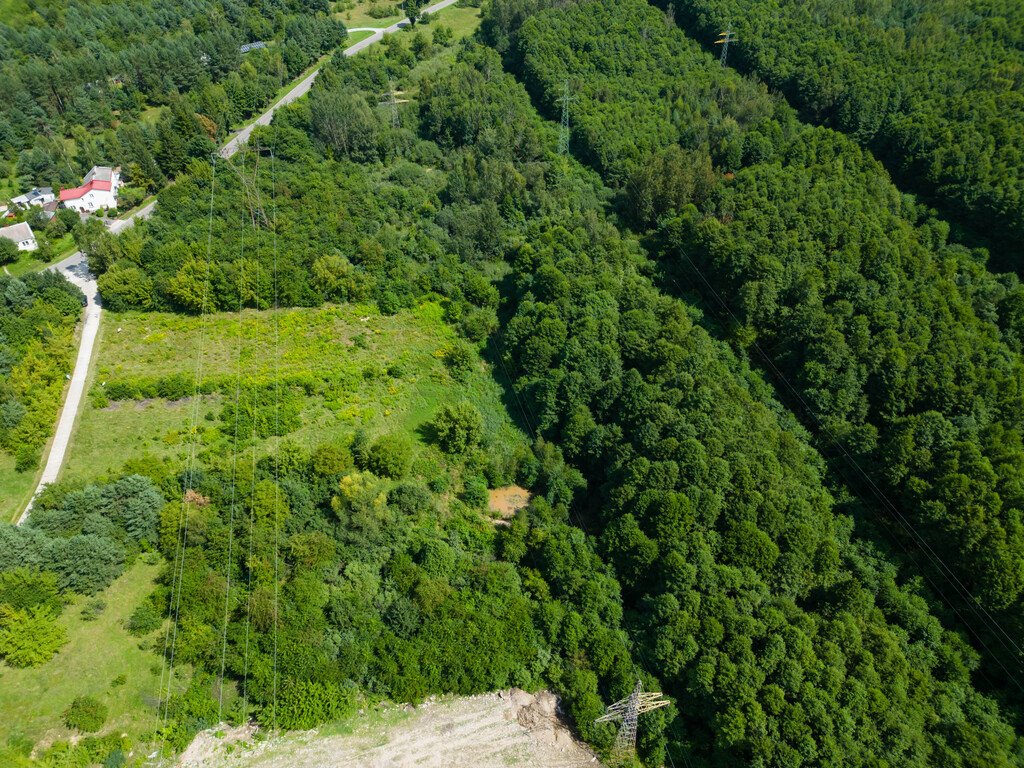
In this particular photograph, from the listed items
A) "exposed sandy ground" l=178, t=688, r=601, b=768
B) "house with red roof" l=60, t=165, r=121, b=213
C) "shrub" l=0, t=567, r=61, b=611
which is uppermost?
"house with red roof" l=60, t=165, r=121, b=213

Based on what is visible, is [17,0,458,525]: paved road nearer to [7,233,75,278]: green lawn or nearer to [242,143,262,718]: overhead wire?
[7,233,75,278]: green lawn

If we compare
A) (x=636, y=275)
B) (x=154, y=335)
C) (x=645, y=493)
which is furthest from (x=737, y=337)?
(x=154, y=335)

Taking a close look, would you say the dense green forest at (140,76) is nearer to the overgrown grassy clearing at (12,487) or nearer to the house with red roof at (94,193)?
the house with red roof at (94,193)

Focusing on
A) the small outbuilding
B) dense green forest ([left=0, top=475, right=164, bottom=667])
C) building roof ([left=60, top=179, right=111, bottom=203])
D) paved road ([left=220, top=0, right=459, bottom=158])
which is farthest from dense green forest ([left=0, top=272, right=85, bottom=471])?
paved road ([left=220, top=0, right=459, bottom=158])

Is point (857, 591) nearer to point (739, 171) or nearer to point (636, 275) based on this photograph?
point (636, 275)

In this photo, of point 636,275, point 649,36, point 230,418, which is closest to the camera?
point 230,418

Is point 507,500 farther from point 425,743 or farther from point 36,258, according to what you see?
point 36,258
